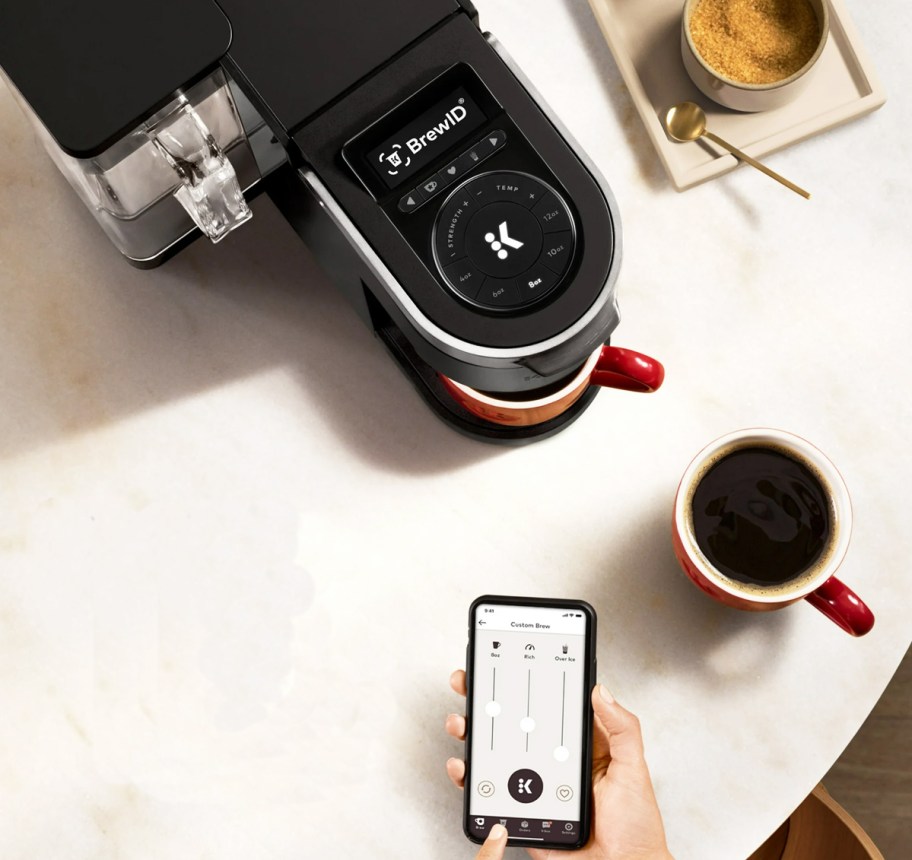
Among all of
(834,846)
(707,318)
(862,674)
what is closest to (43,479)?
(707,318)

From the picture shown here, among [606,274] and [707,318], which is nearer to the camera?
[606,274]

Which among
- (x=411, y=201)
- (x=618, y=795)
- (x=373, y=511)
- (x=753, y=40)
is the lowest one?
(x=618, y=795)

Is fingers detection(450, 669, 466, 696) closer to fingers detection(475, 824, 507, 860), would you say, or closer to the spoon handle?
fingers detection(475, 824, 507, 860)

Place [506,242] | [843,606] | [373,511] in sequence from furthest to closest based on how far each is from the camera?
[373,511]
[843,606]
[506,242]

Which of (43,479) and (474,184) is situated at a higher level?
(474,184)

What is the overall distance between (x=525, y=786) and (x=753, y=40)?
2.08ft

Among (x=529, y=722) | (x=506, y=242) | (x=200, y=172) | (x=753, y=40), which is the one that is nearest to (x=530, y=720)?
(x=529, y=722)

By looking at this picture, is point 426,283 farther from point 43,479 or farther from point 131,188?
point 43,479

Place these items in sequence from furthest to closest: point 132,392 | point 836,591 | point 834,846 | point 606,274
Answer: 1. point 834,846
2. point 132,392
3. point 836,591
4. point 606,274

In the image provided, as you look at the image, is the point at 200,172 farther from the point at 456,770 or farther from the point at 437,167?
the point at 456,770

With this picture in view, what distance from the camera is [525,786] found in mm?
815

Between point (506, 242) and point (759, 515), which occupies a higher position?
point (506, 242)

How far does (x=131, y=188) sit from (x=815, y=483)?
556 millimetres

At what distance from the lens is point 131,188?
0.77 m
